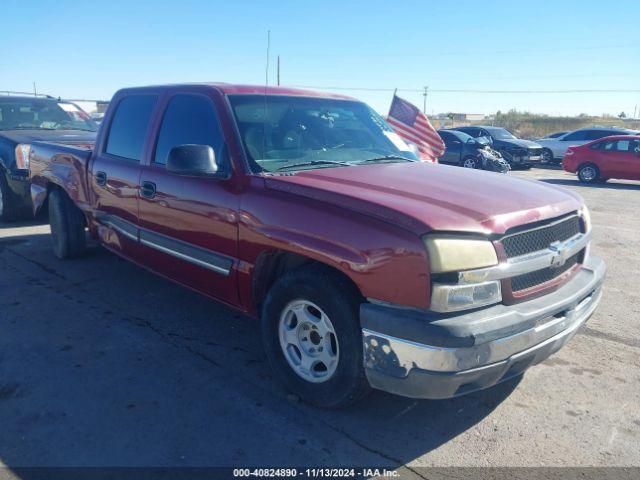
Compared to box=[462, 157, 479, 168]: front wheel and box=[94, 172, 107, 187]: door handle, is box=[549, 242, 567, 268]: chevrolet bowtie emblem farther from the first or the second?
box=[462, 157, 479, 168]: front wheel

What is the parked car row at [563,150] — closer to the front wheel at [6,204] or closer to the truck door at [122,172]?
the front wheel at [6,204]

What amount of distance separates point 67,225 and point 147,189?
2.15m

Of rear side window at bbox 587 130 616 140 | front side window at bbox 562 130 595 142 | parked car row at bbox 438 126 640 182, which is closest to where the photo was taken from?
parked car row at bbox 438 126 640 182

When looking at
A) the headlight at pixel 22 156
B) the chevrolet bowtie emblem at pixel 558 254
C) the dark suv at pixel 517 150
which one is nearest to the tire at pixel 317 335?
the chevrolet bowtie emblem at pixel 558 254

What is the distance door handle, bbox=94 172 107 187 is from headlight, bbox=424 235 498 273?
3.41 metres

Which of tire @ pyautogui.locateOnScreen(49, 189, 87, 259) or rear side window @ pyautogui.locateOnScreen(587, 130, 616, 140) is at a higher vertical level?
rear side window @ pyautogui.locateOnScreen(587, 130, 616, 140)

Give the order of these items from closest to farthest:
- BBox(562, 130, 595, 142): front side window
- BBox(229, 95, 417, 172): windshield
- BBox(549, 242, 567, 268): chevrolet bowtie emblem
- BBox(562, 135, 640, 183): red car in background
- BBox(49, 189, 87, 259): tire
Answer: BBox(549, 242, 567, 268): chevrolet bowtie emblem
BBox(229, 95, 417, 172): windshield
BBox(49, 189, 87, 259): tire
BBox(562, 135, 640, 183): red car in background
BBox(562, 130, 595, 142): front side window

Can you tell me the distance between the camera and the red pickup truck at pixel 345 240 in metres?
2.55

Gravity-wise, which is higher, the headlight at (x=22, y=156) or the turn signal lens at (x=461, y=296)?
the headlight at (x=22, y=156)

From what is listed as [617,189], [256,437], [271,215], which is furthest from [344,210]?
[617,189]

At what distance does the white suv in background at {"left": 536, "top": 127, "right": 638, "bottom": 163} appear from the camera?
20.7 metres

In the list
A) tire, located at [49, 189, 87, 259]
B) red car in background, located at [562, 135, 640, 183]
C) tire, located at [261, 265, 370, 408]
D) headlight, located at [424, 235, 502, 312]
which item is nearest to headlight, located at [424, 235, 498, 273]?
headlight, located at [424, 235, 502, 312]

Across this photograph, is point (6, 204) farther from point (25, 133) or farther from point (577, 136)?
point (577, 136)

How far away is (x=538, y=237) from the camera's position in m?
2.93
